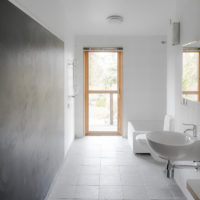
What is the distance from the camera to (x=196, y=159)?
1.84m

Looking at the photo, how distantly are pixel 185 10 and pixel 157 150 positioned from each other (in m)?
1.68

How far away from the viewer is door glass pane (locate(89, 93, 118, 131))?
5.13 meters

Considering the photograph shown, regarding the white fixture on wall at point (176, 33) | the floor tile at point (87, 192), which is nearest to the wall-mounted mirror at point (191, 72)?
the white fixture on wall at point (176, 33)

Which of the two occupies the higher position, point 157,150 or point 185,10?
point 185,10

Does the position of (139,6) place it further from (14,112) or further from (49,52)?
(14,112)

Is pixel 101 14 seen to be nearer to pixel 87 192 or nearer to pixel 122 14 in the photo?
pixel 122 14

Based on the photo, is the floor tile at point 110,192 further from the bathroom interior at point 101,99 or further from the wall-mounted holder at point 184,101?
the wall-mounted holder at point 184,101

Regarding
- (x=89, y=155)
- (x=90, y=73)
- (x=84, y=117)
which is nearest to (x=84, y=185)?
(x=89, y=155)

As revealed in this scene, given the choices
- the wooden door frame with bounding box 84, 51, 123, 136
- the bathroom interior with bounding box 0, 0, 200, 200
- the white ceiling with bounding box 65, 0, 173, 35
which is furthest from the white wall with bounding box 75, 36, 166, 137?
the white ceiling with bounding box 65, 0, 173, 35

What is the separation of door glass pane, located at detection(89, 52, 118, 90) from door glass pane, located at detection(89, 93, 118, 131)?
22cm

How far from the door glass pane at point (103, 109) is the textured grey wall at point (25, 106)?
2509 mm

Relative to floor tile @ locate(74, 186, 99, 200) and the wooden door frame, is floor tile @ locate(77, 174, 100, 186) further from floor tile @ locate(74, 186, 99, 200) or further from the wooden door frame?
the wooden door frame

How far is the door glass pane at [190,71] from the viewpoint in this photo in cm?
229

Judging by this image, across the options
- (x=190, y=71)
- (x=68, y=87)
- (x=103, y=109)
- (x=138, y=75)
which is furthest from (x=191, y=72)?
(x=103, y=109)
